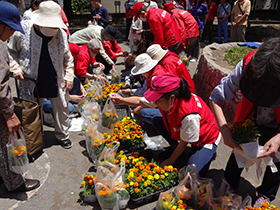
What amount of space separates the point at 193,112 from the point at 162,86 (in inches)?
18.0

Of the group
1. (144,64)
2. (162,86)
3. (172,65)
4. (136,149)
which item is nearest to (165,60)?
(172,65)

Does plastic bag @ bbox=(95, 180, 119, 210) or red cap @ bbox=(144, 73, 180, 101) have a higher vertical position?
red cap @ bbox=(144, 73, 180, 101)

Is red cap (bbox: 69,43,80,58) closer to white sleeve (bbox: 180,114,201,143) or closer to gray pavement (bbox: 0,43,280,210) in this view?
gray pavement (bbox: 0,43,280,210)

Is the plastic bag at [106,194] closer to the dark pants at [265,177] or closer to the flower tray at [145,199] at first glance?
the flower tray at [145,199]

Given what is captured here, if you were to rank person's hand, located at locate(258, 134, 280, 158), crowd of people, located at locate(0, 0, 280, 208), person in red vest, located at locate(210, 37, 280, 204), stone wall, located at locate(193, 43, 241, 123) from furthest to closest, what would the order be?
stone wall, located at locate(193, 43, 241, 123), person's hand, located at locate(258, 134, 280, 158), crowd of people, located at locate(0, 0, 280, 208), person in red vest, located at locate(210, 37, 280, 204)

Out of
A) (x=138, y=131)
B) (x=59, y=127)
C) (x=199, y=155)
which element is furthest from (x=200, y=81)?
(x=59, y=127)

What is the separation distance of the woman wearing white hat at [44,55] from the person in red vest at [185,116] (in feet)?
4.30

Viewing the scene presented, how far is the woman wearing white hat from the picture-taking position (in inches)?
110

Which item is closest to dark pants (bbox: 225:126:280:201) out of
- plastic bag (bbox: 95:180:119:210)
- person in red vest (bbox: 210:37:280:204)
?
person in red vest (bbox: 210:37:280:204)

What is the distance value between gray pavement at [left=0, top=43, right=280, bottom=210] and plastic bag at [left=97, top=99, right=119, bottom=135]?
497mm

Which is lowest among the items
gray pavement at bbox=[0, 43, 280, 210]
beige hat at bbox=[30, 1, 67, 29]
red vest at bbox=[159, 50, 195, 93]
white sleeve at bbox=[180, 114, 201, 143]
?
gray pavement at bbox=[0, 43, 280, 210]

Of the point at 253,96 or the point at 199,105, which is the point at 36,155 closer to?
the point at 199,105

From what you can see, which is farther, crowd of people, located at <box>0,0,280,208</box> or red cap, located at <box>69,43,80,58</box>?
red cap, located at <box>69,43,80,58</box>

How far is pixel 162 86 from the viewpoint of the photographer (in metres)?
2.38
